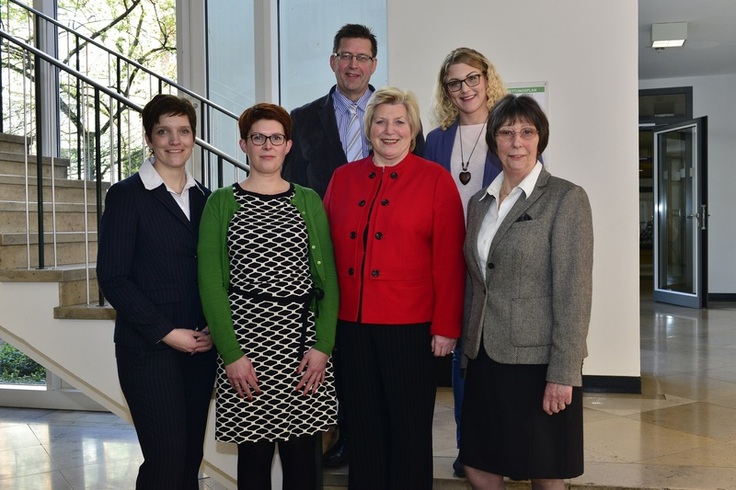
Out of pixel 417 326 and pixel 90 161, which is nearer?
pixel 417 326

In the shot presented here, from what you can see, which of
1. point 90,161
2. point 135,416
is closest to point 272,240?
point 135,416

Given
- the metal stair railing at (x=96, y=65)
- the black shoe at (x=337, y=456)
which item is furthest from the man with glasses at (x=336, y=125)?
the metal stair railing at (x=96, y=65)

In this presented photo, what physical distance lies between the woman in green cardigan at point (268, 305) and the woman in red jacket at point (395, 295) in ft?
0.28

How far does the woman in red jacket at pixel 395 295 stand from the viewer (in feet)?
6.85

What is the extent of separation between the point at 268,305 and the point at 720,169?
8.82 metres

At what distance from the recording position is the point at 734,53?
27.0 ft

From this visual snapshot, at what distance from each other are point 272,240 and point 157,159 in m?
0.45

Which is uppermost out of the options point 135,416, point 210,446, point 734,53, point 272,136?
point 734,53

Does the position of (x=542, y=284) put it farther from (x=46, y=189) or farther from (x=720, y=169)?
(x=720, y=169)

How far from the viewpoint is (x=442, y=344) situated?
210 cm

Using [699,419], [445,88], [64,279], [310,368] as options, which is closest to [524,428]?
[310,368]

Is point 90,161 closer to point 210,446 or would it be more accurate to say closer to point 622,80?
point 210,446

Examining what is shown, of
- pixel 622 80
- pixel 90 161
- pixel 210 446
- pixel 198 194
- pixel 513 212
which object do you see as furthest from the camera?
pixel 90 161

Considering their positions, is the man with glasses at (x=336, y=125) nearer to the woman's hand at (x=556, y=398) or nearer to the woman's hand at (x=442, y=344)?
the woman's hand at (x=442, y=344)
